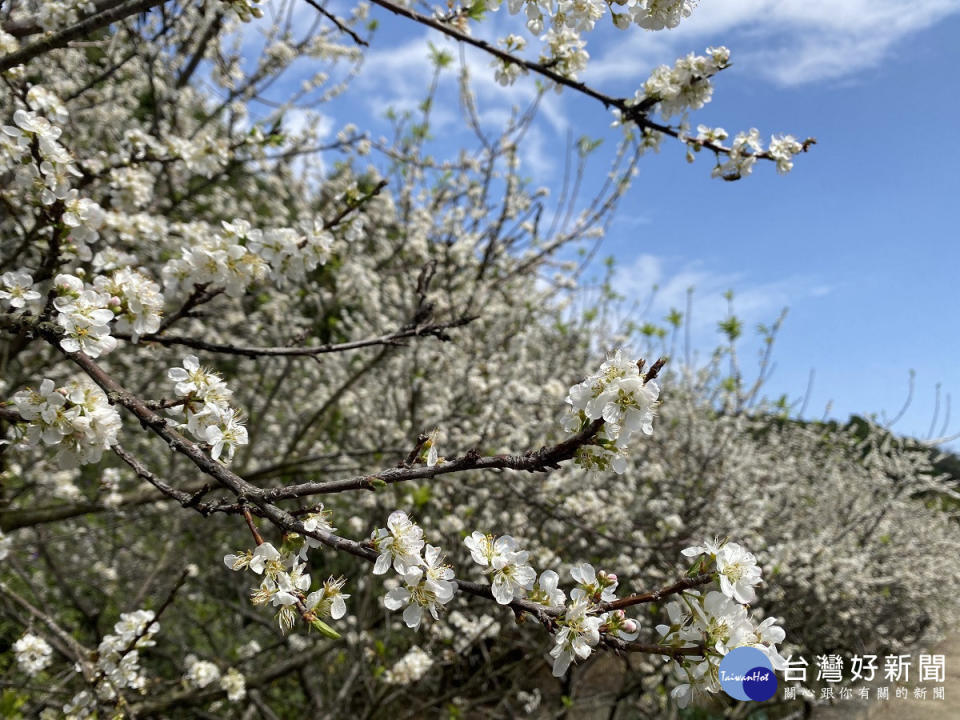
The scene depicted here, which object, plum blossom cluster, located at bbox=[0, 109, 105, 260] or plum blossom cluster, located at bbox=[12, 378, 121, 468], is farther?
plum blossom cluster, located at bbox=[0, 109, 105, 260]

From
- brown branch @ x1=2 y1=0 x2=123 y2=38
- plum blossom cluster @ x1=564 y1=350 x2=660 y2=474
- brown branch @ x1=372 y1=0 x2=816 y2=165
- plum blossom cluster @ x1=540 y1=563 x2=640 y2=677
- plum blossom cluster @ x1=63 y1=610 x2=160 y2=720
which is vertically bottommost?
plum blossom cluster @ x1=63 y1=610 x2=160 y2=720

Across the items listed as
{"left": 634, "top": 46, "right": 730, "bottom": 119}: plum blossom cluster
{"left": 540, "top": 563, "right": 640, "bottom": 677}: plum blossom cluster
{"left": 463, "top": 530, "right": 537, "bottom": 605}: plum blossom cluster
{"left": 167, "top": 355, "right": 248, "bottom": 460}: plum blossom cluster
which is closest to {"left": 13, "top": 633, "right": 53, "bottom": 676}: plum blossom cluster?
{"left": 167, "top": 355, "right": 248, "bottom": 460}: plum blossom cluster

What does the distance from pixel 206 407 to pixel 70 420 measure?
282 millimetres

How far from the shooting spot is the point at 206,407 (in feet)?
4.47

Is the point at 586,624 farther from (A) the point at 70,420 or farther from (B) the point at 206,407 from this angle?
(A) the point at 70,420

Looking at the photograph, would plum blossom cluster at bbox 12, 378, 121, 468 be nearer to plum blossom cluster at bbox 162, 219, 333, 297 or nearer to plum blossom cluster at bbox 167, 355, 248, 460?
plum blossom cluster at bbox 167, 355, 248, 460

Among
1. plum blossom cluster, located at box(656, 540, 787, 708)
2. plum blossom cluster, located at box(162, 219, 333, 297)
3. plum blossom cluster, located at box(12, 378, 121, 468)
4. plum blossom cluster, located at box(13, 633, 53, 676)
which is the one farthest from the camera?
plum blossom cluster, located at box(13, 633, 53, 676)

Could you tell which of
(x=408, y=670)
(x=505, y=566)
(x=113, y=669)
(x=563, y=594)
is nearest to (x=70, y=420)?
(x=505, y=566)

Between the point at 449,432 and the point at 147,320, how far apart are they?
3.25 metres

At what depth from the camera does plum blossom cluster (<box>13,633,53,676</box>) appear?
2.42m

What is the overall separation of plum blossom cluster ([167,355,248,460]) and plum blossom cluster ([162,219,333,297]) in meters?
0.49

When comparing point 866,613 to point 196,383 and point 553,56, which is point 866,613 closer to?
point 553,56

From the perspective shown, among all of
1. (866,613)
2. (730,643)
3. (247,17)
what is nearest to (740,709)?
(866,613)

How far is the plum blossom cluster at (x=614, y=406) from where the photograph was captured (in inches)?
43.6
